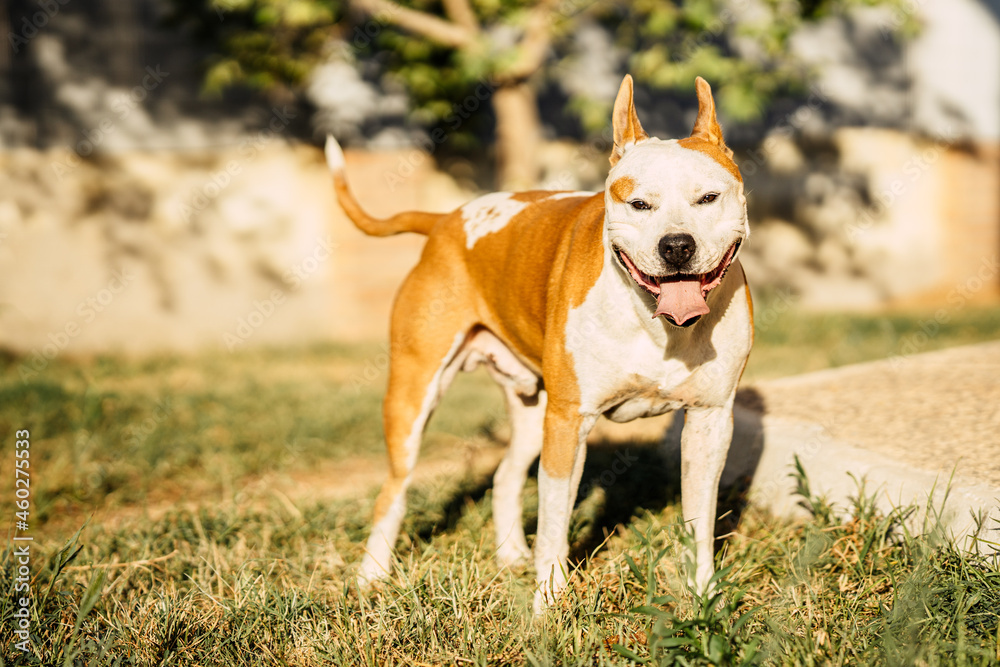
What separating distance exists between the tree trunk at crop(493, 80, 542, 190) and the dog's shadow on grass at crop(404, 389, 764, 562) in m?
4.87

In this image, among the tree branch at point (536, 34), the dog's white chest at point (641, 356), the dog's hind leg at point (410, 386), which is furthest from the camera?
the tree branch at point (536, 34)

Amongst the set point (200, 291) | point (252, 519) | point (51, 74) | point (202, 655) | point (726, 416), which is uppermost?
point (51, 74)

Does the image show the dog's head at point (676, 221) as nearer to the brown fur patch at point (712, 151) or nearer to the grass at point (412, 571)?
the brown fur patch at point (712, 151)

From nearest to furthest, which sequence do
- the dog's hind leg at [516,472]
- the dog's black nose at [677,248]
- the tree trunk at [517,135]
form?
the dog's black nose at [677,248]
the dog's hind leg at [516,472]
the tree trunk at [517,135]

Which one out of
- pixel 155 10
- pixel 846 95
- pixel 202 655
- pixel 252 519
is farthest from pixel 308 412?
pixel 846 95

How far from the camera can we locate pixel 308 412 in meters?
6.60

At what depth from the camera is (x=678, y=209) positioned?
100 inches

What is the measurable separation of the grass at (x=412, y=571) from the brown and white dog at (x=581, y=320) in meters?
0.22

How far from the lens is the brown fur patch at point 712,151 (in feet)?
8.73

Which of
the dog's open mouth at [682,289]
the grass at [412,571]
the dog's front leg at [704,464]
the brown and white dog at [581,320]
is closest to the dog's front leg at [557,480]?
the brown and white dog at [581,320]

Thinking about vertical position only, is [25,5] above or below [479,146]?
above

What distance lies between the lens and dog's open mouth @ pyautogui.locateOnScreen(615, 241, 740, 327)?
251cm

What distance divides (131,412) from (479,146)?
591cm

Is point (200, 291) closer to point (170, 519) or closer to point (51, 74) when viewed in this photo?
point (51, 74)
